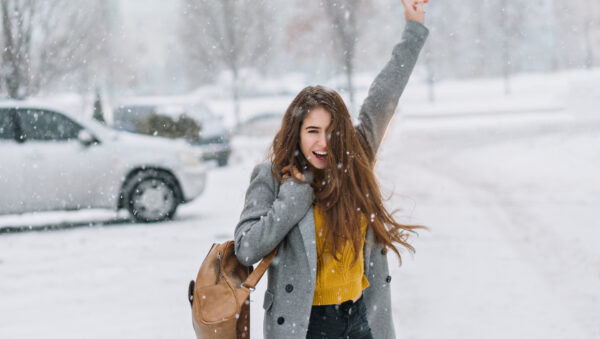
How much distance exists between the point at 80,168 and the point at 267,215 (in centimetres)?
700

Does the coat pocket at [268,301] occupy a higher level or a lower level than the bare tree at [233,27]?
lower

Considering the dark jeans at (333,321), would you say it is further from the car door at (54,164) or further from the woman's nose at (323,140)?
the car door at (54,164)

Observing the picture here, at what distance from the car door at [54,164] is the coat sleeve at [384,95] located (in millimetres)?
6676

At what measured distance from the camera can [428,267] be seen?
6203 mm

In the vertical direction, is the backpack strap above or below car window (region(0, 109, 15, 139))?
below

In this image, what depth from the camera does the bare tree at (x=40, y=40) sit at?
1230cm

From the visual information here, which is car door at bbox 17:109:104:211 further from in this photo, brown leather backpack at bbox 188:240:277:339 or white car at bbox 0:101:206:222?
brown leather backpack at bbox 188:240:277:339

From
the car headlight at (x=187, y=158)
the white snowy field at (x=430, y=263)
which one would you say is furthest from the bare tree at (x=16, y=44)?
the car headlight at (x=187, y=158)

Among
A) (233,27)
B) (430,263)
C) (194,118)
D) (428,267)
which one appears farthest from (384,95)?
(233,27)

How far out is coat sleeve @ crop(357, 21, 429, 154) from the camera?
8.32 ft

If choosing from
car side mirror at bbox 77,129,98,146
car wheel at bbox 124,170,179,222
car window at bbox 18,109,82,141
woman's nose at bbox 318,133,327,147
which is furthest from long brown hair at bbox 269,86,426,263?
car window at bbox 18,109,82,141

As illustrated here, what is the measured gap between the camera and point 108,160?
862 centimetres

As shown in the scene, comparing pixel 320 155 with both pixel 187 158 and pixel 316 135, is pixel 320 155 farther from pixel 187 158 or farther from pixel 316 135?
pixel 187 158

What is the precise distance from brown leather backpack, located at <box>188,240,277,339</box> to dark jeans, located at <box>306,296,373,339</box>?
0.79 ft
